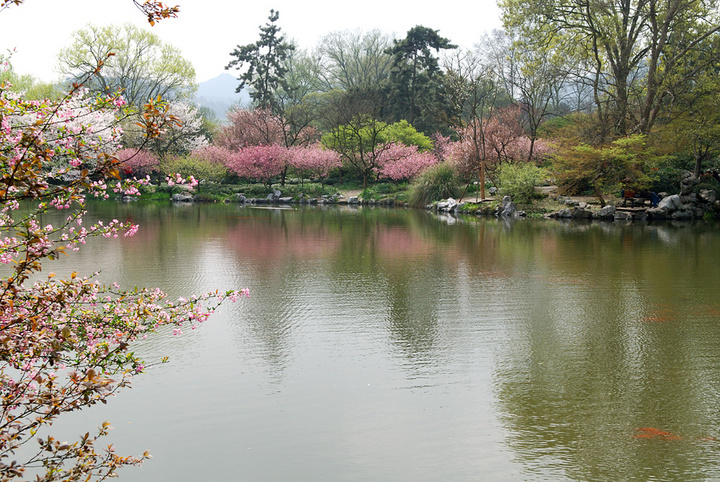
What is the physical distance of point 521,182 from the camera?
925 inches

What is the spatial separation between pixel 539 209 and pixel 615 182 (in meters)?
2.83

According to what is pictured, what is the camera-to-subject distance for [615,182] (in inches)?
862

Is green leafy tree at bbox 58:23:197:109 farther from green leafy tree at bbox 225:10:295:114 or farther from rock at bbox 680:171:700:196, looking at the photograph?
rock at bbox 680:171:700:196

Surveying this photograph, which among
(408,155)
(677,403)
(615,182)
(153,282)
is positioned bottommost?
(677,403)

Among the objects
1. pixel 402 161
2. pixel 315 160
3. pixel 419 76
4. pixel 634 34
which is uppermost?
pixel 419 76

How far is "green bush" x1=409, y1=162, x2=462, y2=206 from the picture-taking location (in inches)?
1095

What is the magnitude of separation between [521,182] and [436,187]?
5.35 meters

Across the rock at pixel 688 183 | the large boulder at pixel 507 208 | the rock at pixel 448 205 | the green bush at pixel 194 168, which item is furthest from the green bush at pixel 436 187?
the green bush at pixel 194 168

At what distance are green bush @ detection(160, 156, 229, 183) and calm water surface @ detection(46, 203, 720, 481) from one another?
86.3 feet

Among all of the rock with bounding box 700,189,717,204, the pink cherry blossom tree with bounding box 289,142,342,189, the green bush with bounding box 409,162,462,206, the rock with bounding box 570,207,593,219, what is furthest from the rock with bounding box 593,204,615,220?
the pink cherry blossom tree with bounding box 289,142,342,189

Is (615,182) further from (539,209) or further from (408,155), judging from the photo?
(408,155)

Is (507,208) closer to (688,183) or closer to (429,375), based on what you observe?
(688,183)

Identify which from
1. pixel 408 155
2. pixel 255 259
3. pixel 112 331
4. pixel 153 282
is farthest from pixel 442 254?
pixel 408 155

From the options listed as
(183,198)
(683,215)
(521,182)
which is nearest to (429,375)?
(683,215)
